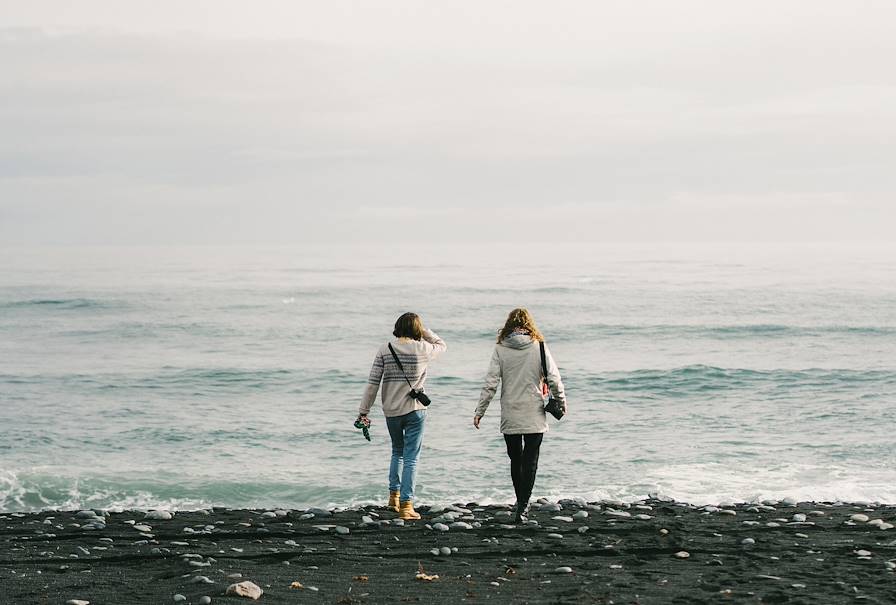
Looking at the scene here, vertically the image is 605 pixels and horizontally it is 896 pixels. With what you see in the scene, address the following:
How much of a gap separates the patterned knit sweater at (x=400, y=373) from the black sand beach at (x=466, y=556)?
1.35 m

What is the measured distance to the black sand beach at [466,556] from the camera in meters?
7.20

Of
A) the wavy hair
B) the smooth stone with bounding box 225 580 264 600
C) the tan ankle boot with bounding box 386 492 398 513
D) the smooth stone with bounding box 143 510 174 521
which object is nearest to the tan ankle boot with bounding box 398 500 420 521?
the tan ankle boot with bounding box 386 492 398 513

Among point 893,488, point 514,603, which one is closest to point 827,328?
point 893,488

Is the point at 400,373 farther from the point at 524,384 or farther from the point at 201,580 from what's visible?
the point at 201,580

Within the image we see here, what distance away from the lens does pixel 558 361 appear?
33250 millimetres

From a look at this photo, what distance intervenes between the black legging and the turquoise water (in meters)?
3.49

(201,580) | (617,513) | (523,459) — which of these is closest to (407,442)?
(523,459)

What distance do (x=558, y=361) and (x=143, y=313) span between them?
2671cm

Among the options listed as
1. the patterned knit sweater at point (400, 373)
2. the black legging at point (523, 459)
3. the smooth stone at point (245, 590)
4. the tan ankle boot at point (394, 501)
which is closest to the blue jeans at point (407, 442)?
the patterned knit sweater at point (400, 373)

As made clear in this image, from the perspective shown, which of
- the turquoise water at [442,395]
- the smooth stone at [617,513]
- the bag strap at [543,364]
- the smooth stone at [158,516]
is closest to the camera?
the bag strap at [543,364]

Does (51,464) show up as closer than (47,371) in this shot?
Yes

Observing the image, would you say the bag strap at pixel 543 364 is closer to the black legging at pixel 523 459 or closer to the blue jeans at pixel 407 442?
the black legging at pixel 523 459

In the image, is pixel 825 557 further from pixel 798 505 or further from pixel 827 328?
pixel 827 328

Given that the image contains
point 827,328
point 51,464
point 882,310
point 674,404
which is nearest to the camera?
point 51,464
